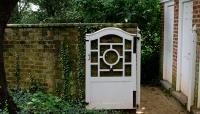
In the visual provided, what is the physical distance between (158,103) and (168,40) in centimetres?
236

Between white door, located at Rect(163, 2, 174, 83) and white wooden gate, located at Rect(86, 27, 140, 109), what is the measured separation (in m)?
3.08

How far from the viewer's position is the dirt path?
8.17 m

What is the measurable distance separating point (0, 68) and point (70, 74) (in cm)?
201

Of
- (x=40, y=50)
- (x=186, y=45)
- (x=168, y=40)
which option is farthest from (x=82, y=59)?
(x=168, y=40)

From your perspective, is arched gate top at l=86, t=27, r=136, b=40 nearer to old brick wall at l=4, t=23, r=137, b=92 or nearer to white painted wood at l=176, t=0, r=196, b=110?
old brick wall at l=4, t=23, r=137, b=92

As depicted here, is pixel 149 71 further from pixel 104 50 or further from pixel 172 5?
pixel 104 50

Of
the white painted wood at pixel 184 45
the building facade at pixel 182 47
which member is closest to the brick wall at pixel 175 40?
the building facade at pixel 182 47

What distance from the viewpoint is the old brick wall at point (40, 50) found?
775 cm

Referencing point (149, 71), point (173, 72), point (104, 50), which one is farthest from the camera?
point (149, 71)

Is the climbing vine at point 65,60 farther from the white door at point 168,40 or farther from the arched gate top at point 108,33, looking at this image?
the white door at point 168,40

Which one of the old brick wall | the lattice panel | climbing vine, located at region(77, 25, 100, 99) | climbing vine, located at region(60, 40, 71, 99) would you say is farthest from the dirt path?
the old brick wall

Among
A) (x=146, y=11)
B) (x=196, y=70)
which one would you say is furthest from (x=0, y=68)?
(x=146, y=11)

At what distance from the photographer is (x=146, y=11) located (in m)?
11.2

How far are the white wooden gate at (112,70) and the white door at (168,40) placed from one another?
308 centimetres
